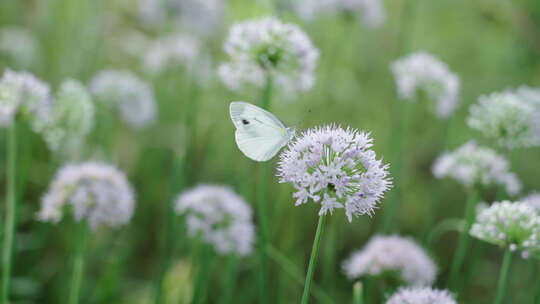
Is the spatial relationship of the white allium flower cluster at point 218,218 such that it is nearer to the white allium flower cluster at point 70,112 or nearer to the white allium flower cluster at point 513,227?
the white allium flower cluster at point 70,112

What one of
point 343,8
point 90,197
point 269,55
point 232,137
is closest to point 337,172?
point 269,55

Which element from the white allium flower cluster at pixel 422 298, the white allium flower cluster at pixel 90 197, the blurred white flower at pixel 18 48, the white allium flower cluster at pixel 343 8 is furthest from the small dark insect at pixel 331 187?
the blurred white flower at pixel 18 48

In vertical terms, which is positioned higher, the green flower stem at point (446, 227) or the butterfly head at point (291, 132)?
the butterfly head at point (291, 132)

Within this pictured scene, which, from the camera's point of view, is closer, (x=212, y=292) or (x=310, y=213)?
(x=212, y=292)

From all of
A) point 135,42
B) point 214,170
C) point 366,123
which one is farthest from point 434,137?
point 135,42

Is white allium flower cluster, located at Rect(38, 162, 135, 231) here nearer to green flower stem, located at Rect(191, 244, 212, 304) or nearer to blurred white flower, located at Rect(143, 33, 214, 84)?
green flower stem, located at Rect(191, 244, 212, 304)

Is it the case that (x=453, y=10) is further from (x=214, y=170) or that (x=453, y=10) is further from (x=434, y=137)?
(x=214, y=170)

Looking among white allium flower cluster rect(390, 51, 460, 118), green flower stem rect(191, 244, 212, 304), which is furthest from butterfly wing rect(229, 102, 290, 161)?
white allium flower cluster rect(390, 51, 460, 118)
